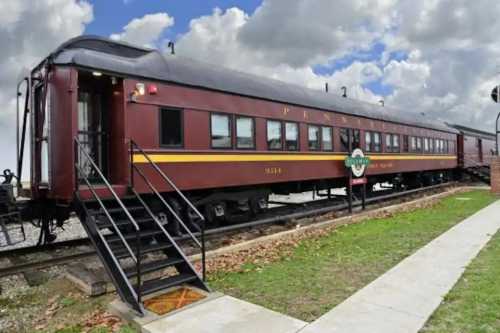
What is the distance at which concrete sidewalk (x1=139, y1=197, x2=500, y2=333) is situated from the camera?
4.15 metres

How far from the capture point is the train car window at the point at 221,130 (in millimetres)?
8914

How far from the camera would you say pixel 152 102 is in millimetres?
7727

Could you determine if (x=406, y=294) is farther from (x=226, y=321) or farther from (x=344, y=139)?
(x=344, y=139)

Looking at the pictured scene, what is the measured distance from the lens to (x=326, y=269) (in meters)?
6.24

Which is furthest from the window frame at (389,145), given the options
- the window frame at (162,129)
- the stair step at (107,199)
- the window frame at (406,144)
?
the stair step at (107,199)

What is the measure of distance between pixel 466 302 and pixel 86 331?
412 centimetres

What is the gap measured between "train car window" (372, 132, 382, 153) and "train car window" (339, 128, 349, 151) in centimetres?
233

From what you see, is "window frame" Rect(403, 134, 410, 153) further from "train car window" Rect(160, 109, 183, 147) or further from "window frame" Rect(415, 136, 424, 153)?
A: "train car window" Rect(160, 109, 183, 147)

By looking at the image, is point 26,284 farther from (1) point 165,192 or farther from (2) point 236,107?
(2) point 236,107

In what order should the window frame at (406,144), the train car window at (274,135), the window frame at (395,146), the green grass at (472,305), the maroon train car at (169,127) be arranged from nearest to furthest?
the green grass at (472,305) → the maroon train car at (169,127) → the train car window at (274,135) → the window frame at (395,146) → the window frame at (406,144)

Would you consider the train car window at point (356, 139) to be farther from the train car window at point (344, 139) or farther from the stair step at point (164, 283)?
the stair step at point (164, 283)

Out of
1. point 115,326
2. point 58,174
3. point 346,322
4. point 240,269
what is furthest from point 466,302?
point 58,174

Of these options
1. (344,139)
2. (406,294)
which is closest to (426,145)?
(344,139)

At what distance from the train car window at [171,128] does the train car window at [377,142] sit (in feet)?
31.4
